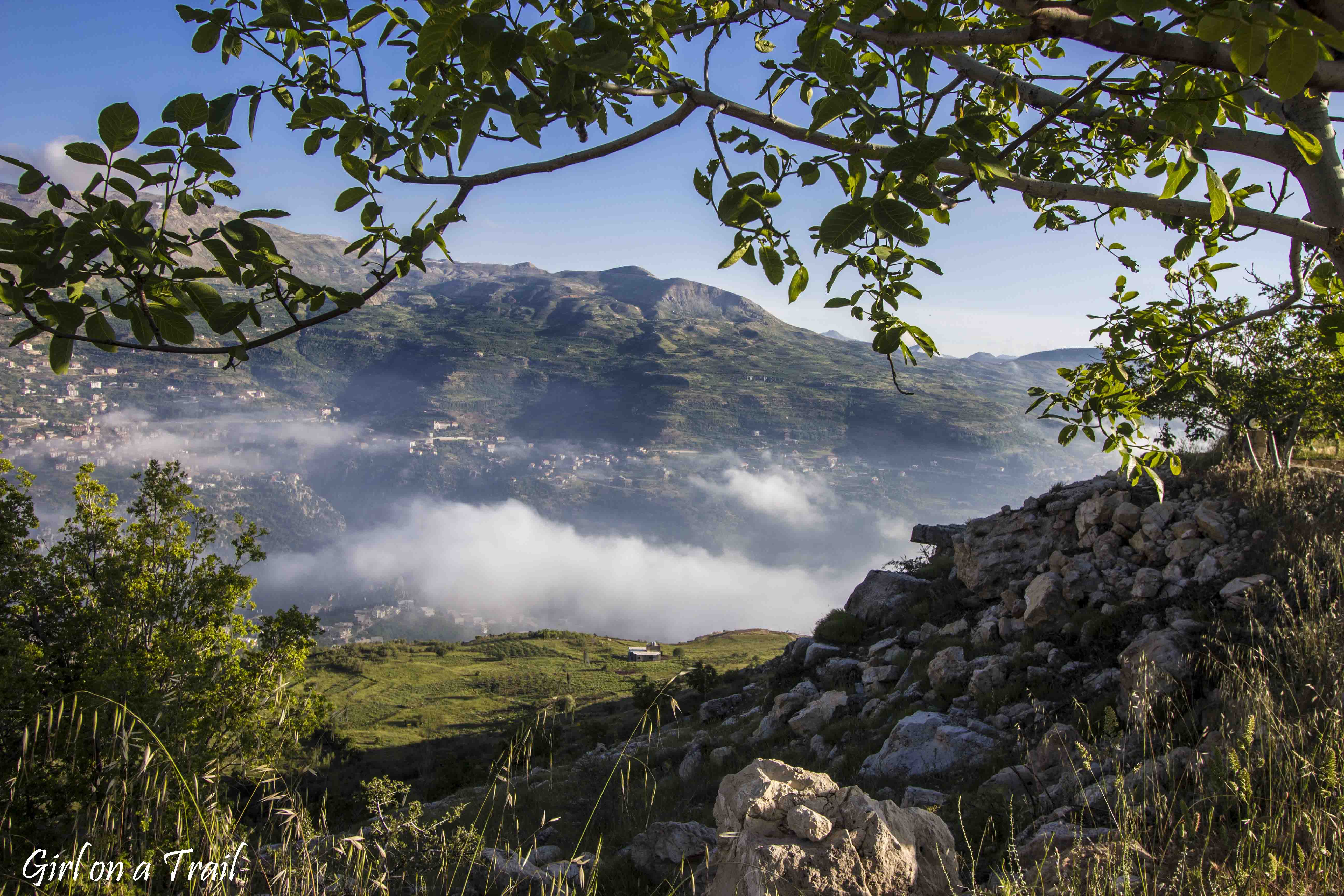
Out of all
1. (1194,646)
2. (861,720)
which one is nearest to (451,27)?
(1194,646)

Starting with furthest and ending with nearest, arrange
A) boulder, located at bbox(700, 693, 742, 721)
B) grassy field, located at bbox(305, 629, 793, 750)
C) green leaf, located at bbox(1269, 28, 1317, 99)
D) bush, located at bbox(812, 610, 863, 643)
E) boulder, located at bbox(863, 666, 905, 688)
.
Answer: grassy field, located at bbox(305, 629, 793, 750) → boulder, located at bbox(700, 693, 742, 721) → bush, located at bbox(812, 610, 863, 643) → boulder, located at bbox(863, 666, 905, 688) → green leaf, located at bbox(1269, 28, 1317, 99)

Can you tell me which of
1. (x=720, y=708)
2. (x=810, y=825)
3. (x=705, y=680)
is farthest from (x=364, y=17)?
(x=705, y=680)

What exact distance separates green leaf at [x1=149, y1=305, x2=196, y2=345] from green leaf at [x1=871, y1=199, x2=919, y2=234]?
2093 mm

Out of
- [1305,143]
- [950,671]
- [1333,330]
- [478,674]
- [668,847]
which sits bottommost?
[478,674]

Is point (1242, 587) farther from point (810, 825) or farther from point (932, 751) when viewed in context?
point (810, 825)

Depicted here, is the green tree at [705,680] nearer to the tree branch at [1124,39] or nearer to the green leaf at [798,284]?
the green leaf at [798,284]

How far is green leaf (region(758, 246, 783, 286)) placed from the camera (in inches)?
113

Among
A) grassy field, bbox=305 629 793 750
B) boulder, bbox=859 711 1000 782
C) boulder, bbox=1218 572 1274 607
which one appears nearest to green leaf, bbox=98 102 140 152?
boulder, bbox=859 711 1000 782

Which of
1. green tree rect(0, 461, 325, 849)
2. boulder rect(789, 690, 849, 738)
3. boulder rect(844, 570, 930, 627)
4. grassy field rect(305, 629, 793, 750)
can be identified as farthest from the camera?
grassy field rect(305, 629, 793, 750)

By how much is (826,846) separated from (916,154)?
3409mm

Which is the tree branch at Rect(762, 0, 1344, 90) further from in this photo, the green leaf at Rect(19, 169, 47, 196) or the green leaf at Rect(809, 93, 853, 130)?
the green leaf at Rect(19, 169, 47, 196)

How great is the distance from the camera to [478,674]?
105500 millimetres

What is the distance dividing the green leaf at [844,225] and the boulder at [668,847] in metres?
6.16

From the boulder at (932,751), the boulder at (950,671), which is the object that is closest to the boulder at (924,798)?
the boulder at (932,751)
